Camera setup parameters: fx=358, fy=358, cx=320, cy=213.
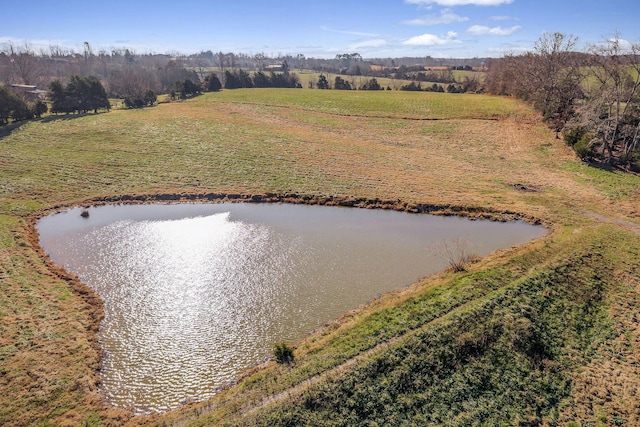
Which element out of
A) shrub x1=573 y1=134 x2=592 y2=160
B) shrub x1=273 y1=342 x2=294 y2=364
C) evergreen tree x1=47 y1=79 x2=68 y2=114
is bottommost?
shrub x1=273 y1=342 x2=294 y2=364

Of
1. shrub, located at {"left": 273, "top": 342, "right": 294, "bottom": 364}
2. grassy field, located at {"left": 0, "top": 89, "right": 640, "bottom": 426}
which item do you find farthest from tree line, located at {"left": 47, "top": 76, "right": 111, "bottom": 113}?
shrub, located at {"left": 273, "top": 342, "right": 294, "bottom": 364}

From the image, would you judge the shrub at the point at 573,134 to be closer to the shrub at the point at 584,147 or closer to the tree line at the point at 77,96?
the shrub at the point at 584,147

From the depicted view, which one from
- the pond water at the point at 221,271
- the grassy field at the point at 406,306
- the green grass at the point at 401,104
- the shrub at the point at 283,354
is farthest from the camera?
the green grass at the point at 401,104

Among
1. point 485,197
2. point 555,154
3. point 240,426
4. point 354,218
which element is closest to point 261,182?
point 354,218

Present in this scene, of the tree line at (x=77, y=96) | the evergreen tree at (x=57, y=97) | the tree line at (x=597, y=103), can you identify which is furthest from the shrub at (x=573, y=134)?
the evergreen tree at (x=57, y=97)

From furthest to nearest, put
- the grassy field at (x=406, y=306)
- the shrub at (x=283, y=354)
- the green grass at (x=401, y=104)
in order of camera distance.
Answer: the green grass at (x=401, y=104), the shrub at (x=283, y=354), the grassy field at (x=406, y=306)

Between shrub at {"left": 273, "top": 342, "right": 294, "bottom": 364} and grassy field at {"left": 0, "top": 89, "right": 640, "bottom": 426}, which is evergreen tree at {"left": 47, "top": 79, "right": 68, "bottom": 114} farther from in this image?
shrub at {"left": 273, "top": 342, "right": 294, "bottom": 364}
